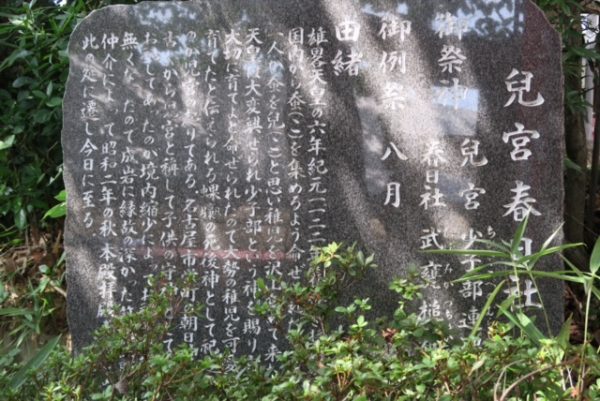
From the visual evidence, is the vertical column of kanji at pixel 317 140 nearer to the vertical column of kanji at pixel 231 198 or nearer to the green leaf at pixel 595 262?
the vertical column of kanji at pixel 231 198

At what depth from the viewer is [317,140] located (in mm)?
2803

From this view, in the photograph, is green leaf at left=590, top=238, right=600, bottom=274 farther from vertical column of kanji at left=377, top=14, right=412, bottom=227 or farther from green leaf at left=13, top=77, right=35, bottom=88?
green leaf at left=13, top=77, right=35, bottom=88

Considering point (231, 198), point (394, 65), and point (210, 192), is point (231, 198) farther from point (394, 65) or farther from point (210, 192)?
point (394, 65)

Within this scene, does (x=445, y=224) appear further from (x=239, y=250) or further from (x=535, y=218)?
(x=239, y=250)

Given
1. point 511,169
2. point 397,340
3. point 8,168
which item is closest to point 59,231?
point 8,168

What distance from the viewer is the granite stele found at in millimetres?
2641

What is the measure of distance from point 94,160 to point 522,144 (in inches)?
67.0

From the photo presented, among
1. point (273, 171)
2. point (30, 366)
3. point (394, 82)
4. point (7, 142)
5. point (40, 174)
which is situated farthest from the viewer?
point (40, 174)

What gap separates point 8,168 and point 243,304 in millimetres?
1640

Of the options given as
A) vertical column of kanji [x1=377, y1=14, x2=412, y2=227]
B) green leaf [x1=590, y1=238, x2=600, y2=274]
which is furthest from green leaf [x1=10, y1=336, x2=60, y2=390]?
green leaf [x1=590, y1=238, x2=600, y2=274]

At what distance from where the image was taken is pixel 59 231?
12.4ft

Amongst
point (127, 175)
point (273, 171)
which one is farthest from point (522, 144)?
point (127, 175)

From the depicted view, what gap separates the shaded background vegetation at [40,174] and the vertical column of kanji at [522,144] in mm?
895

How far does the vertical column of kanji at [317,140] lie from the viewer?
2.78 metres
